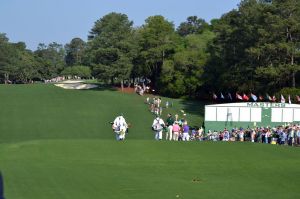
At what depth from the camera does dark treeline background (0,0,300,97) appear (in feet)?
201

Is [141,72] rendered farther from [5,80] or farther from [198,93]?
[5,80]

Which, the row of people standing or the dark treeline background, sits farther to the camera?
the dark treeline background

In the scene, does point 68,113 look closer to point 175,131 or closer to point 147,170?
point 175,131

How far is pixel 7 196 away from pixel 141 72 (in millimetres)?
80232

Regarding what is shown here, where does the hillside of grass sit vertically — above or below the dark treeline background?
below

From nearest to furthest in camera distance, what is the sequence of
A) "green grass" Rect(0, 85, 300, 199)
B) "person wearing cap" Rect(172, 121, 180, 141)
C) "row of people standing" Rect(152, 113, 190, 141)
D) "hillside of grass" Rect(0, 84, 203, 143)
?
"green grass" Rect(0, 85, 300, 199) < "row of people standing" Rect(152, 113, 190, 141) < "person wearing cap" Rect(172, 121, 180, 141) < "hillside of grass" Rect(0, 84, 203, 143)

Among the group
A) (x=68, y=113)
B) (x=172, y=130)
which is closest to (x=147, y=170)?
(x=172, y=130)

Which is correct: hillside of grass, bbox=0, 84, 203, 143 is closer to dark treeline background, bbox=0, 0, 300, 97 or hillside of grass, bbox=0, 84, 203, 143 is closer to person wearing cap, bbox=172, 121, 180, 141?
dark treeline background, bbox=0, 0, 300, 97

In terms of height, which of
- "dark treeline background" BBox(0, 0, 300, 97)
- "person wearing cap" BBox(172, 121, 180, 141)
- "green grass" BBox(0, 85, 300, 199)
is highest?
"dark treeline background" BBox(0, 0, 300, 97)

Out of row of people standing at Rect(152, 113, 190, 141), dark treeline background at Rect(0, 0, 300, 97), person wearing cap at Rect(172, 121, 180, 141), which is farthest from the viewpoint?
dark treeline background at Rect(0, 0, 300, 97)

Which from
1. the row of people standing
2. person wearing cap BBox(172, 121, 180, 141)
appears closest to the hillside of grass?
the row of people standing

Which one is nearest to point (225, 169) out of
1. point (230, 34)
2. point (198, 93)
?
point (230, 34)

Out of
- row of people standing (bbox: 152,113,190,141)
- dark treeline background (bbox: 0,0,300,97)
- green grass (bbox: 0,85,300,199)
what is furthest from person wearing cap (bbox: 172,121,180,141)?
dark treeline background (bbox: 0,0,300,97)

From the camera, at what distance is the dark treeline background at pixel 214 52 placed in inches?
2414
